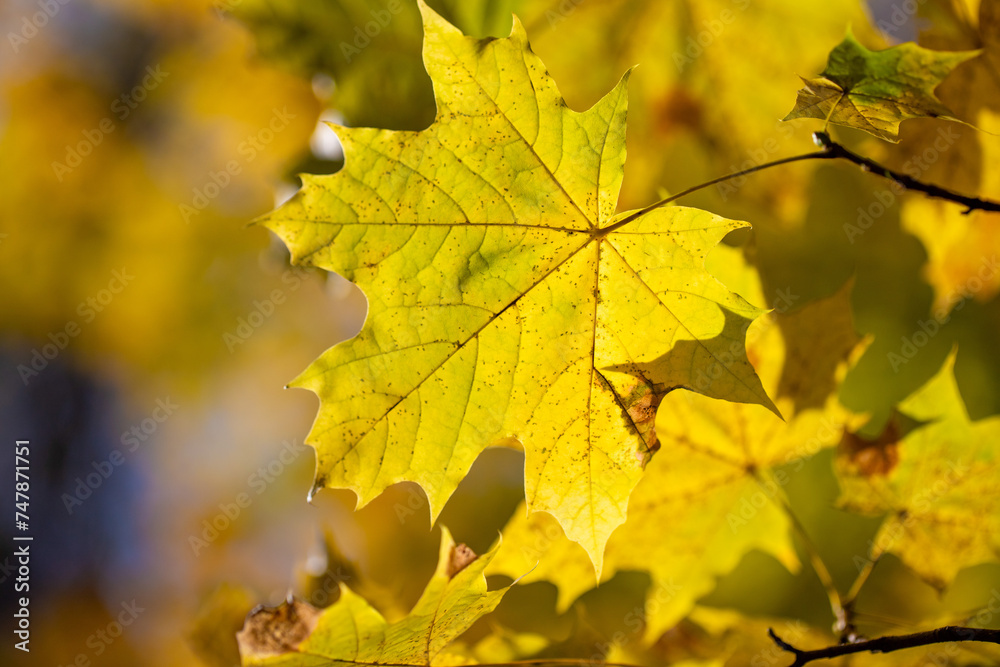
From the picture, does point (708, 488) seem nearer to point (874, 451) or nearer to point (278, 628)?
point (874, 451)

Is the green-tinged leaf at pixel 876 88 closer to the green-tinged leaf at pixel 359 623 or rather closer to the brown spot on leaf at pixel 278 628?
the green-tinged leaf at pixel 359 623

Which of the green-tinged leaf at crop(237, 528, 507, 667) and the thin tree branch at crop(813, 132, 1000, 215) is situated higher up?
the thin tree branch at crop(813, 132, 1000, 215)

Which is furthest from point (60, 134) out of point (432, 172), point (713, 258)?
point (713, 258)

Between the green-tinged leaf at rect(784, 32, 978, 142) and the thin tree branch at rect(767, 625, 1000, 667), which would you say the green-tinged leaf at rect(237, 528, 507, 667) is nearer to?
the thin tree branch at rect(767, 625, 1000, 667)

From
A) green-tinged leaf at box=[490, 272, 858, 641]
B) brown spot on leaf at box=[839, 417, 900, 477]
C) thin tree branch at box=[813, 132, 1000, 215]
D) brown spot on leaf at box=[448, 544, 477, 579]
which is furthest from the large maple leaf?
brown spot on leaf at box=[839, 417, 900, 477]

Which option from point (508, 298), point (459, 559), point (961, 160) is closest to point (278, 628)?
point (459, 559)

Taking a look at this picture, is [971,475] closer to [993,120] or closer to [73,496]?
[993,120]

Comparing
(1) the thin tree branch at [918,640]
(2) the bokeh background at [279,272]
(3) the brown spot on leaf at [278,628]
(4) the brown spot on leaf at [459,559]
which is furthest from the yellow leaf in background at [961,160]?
(3) the brown spot on leaf at [278,628]
